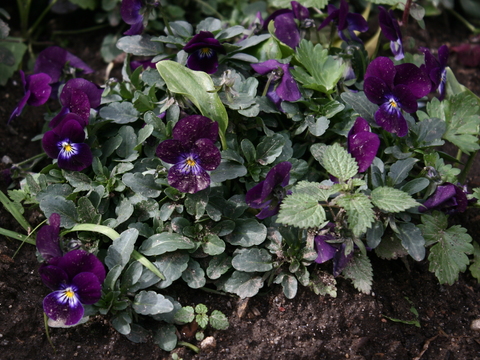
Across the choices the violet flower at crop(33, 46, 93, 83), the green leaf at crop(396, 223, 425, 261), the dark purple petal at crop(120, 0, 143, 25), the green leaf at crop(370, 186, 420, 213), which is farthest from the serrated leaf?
the violet flower at crop(33, 46, 93, 83)

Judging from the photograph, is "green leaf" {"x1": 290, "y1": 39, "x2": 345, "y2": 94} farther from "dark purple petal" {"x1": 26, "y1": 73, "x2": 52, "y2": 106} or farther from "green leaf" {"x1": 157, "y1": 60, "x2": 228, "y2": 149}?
"dark purple petal" {"x1": 26, "y1": 73, "x2": 52, "y2": 106}

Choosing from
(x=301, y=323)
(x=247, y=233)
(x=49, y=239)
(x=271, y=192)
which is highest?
(x=271, y=192)

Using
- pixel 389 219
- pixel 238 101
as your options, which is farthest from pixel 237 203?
pixel 389 219

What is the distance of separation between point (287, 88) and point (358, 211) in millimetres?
756

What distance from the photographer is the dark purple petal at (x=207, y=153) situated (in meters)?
1.97

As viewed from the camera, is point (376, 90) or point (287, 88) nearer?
point (376, 90)

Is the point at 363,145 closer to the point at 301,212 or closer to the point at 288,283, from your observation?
the point at 301,212

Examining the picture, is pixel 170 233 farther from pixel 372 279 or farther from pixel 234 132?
pixel 372 279

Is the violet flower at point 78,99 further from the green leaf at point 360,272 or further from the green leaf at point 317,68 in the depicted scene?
the green leaf at point 360,272

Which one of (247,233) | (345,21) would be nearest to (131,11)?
(345,21)

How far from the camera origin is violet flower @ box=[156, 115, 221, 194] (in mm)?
1963

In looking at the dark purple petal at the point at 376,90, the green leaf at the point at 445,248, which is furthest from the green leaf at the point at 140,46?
the green leaf at the point at 445,248

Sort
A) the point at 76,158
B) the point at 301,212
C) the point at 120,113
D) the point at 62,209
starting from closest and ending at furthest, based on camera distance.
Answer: the point at 301,212
the point at 62,209
the point at 76,158
the point at 120,113

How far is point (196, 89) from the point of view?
7.10 feet
